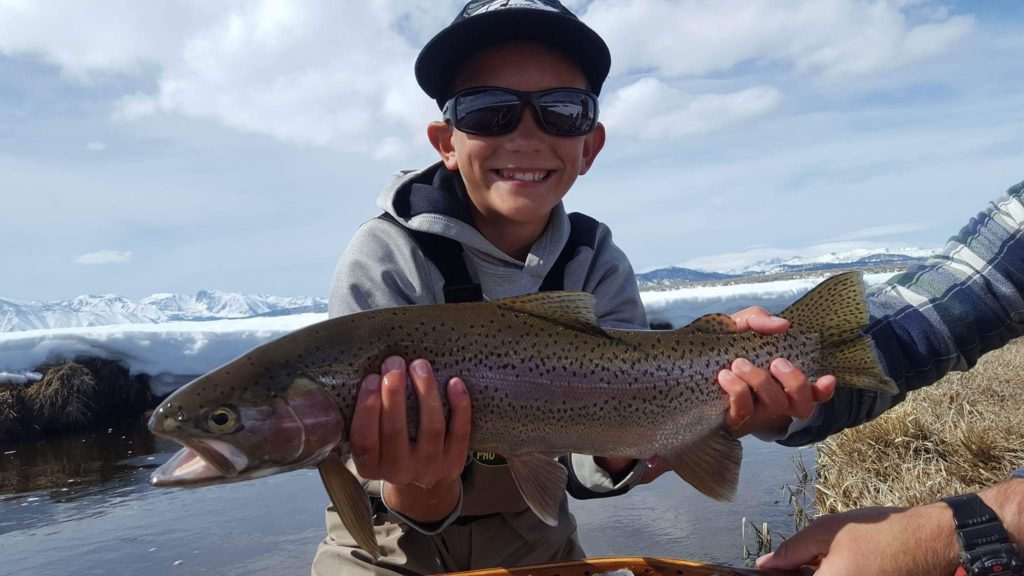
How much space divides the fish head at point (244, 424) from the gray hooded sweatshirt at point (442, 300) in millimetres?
874

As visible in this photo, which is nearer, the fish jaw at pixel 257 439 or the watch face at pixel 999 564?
the fish jaw at pixel 257 439

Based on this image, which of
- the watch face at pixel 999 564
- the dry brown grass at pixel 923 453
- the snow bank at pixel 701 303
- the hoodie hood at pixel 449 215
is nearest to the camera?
the watch face at pixel 999 564

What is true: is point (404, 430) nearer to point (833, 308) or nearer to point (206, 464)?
point (206, 464)

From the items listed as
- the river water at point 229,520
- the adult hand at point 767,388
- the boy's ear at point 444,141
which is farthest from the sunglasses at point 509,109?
the river water at point 229,520

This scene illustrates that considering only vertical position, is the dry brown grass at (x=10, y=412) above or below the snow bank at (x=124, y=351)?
below

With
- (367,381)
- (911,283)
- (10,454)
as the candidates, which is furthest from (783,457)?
(10,454)

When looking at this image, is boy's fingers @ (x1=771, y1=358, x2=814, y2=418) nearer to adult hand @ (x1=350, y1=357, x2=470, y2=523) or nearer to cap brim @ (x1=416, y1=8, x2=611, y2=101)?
adult hand @ (x1=350, y1=357, x2=470, y2=523)

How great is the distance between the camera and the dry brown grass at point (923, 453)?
561 centimetres

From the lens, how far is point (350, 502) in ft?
8.54

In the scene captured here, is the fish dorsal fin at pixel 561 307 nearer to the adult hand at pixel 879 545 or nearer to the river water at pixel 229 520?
the adult hand at pixel 879 545

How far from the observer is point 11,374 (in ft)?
40.0

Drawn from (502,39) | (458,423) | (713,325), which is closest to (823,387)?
(713,325)

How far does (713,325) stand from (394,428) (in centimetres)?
143

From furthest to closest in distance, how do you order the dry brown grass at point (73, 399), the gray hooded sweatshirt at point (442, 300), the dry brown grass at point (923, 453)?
the dry brown grass at point (73, 399) → the dry brown grass at point (923, 453) → the gray hooded sweatshirt at point (442, 300)
